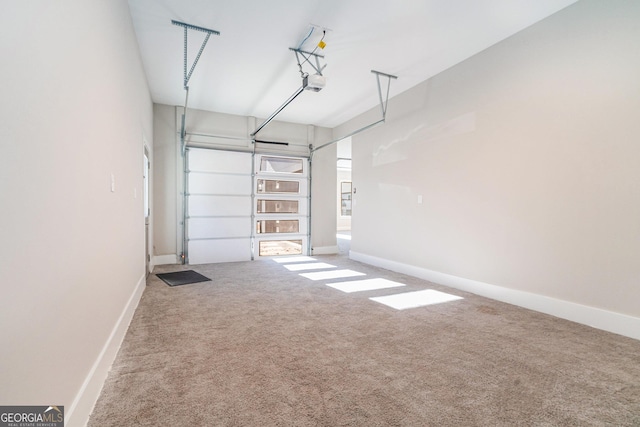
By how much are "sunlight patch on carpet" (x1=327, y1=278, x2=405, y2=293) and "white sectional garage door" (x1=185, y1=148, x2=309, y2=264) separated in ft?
9.27

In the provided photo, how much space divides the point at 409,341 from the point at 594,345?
1.45 meters

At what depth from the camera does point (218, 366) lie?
201 cm

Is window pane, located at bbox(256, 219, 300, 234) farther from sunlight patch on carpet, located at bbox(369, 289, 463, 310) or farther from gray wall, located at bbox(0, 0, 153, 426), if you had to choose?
gray wall, located at bbox(0, 0, 153, 426)

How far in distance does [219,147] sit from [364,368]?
5.47 metres

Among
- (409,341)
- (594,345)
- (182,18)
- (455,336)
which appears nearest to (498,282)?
(594,345)

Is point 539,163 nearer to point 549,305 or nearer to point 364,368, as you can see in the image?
point 549,305

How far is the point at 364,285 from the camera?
4.27 metres

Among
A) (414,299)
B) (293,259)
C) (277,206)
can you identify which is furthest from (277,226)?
(414,299)

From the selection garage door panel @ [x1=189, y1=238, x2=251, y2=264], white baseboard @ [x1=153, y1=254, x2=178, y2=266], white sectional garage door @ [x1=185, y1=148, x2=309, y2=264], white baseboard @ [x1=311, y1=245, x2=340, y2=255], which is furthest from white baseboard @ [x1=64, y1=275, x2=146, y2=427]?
white baseboard @ [x1=311, y1=245, x2=340, y2=255]

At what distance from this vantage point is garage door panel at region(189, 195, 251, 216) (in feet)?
20.1

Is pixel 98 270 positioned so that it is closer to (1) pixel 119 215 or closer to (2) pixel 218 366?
(1) pixel 119 215

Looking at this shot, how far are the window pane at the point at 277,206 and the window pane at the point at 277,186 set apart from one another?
0.23 metres

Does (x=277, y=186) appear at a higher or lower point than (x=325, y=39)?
lower

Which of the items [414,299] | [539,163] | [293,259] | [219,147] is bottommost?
[293,259]
